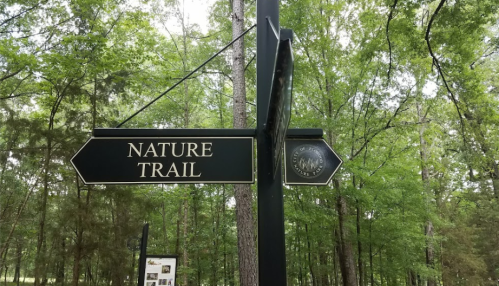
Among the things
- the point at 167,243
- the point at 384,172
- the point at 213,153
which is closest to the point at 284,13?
the point at 384,172

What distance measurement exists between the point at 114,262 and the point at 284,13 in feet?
28.3

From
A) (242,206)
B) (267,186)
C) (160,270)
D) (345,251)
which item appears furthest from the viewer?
(345,251)

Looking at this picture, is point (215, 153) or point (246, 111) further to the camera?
point (246, 111)

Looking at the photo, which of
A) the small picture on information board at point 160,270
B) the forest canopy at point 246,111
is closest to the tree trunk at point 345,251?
the forest canopy at point 246,111

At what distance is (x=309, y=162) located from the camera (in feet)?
5.39

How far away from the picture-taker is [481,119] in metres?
6.71

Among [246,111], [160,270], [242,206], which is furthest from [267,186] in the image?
[246,111]

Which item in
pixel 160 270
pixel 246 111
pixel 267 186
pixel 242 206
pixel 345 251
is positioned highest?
pixel 246 111

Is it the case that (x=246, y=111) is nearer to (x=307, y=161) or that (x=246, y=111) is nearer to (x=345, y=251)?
(x=345, y=251)

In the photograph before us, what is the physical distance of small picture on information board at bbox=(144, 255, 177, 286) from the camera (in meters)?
6.39

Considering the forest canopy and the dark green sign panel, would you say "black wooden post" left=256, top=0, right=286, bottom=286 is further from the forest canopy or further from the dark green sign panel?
the forest canopy

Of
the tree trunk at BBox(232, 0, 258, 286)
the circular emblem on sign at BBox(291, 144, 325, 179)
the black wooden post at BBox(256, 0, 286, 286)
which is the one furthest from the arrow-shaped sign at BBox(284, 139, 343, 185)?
the tree trunk at BBox(232, 0, 258, 286)

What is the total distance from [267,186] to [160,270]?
5.82 m

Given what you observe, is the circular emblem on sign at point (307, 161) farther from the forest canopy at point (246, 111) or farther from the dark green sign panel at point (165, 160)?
the forest canopy at point (246, 111)
